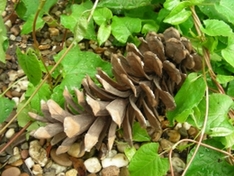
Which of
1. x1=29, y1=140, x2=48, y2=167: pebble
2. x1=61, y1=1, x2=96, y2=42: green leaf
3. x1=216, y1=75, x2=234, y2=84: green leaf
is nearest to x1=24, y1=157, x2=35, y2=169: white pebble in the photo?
x1=29, y1=140, x2=48, y2=167: pebble

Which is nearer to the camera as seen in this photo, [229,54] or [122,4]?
[229,54]

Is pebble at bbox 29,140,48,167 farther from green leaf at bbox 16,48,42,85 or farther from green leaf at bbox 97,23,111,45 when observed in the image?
green leaf at bbox 97,23,111,45

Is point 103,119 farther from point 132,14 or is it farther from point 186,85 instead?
point 132,14

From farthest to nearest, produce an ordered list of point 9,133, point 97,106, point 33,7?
point 33,7, point 9,133, point 97,106

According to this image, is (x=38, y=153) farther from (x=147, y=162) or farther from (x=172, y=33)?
(x=172, y=33)

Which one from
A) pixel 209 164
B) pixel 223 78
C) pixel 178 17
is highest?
pixel 178 17

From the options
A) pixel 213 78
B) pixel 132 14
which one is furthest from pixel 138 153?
pixel 132 14

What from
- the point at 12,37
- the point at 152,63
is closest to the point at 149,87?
the point at 152,63
